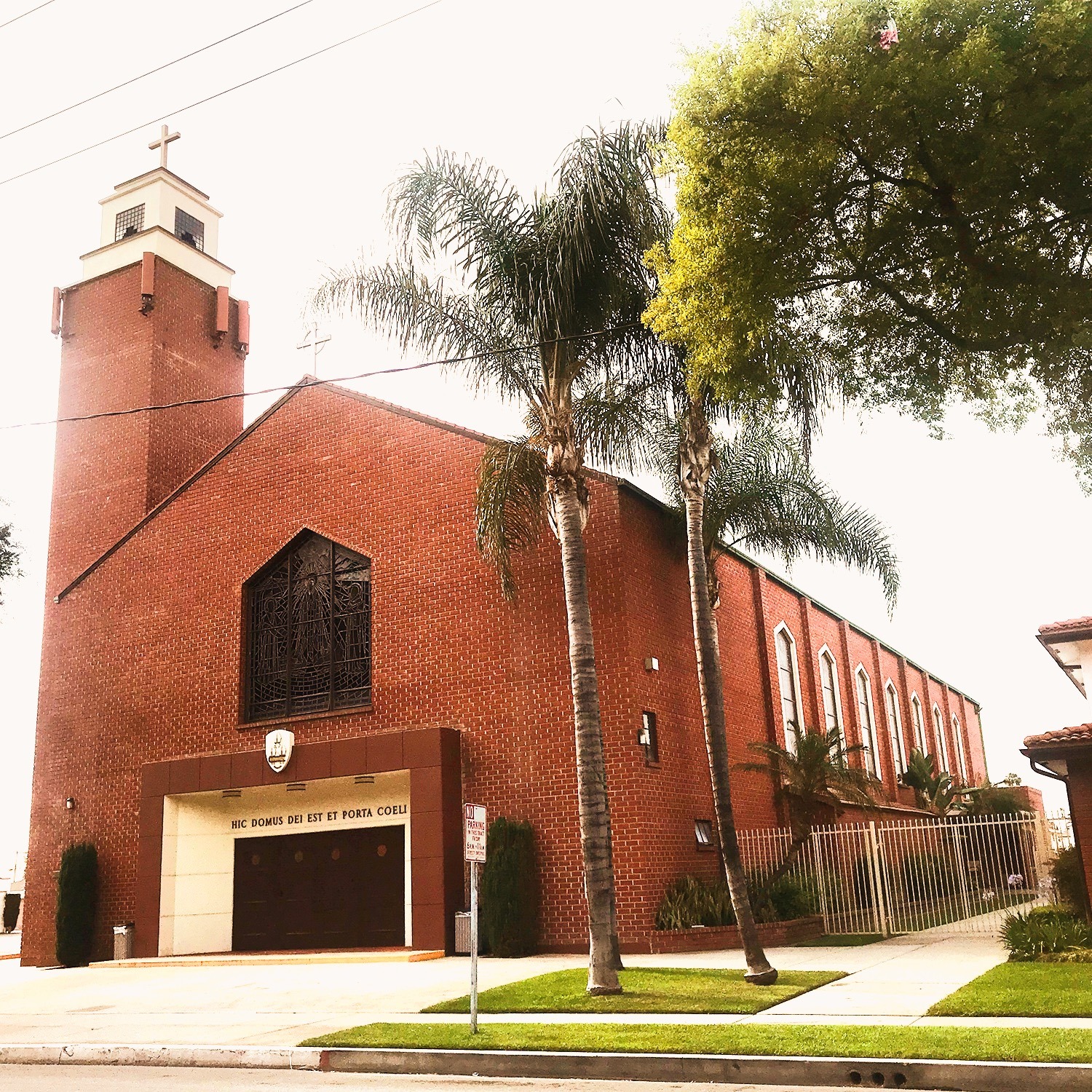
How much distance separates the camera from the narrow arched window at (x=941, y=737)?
46.3 meters

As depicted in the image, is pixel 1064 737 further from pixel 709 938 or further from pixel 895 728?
pixel 895 728

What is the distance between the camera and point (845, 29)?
10391 millimetres

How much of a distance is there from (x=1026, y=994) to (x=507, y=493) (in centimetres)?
1015

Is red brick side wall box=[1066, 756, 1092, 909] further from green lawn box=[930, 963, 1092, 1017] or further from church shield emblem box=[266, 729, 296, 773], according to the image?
church shield emblem box=[266, 729, 296, 773]

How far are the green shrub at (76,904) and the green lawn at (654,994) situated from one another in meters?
12.9

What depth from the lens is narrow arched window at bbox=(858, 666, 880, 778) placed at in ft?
117

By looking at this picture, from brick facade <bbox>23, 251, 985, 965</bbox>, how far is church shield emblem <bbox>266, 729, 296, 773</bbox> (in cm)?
48

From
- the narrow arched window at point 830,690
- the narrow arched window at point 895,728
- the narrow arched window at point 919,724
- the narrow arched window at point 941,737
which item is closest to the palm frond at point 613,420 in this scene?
the narrow arched window at point 830,690

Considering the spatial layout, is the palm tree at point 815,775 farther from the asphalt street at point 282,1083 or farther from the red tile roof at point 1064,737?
the asphalt street at point 282,1083

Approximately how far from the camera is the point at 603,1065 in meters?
10.1

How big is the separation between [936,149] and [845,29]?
1.35m

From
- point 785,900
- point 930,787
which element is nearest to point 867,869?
point 785,900

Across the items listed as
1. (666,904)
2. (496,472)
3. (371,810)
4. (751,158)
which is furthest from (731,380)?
(371,810)

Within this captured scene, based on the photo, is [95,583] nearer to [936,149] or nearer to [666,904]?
[666,904]
